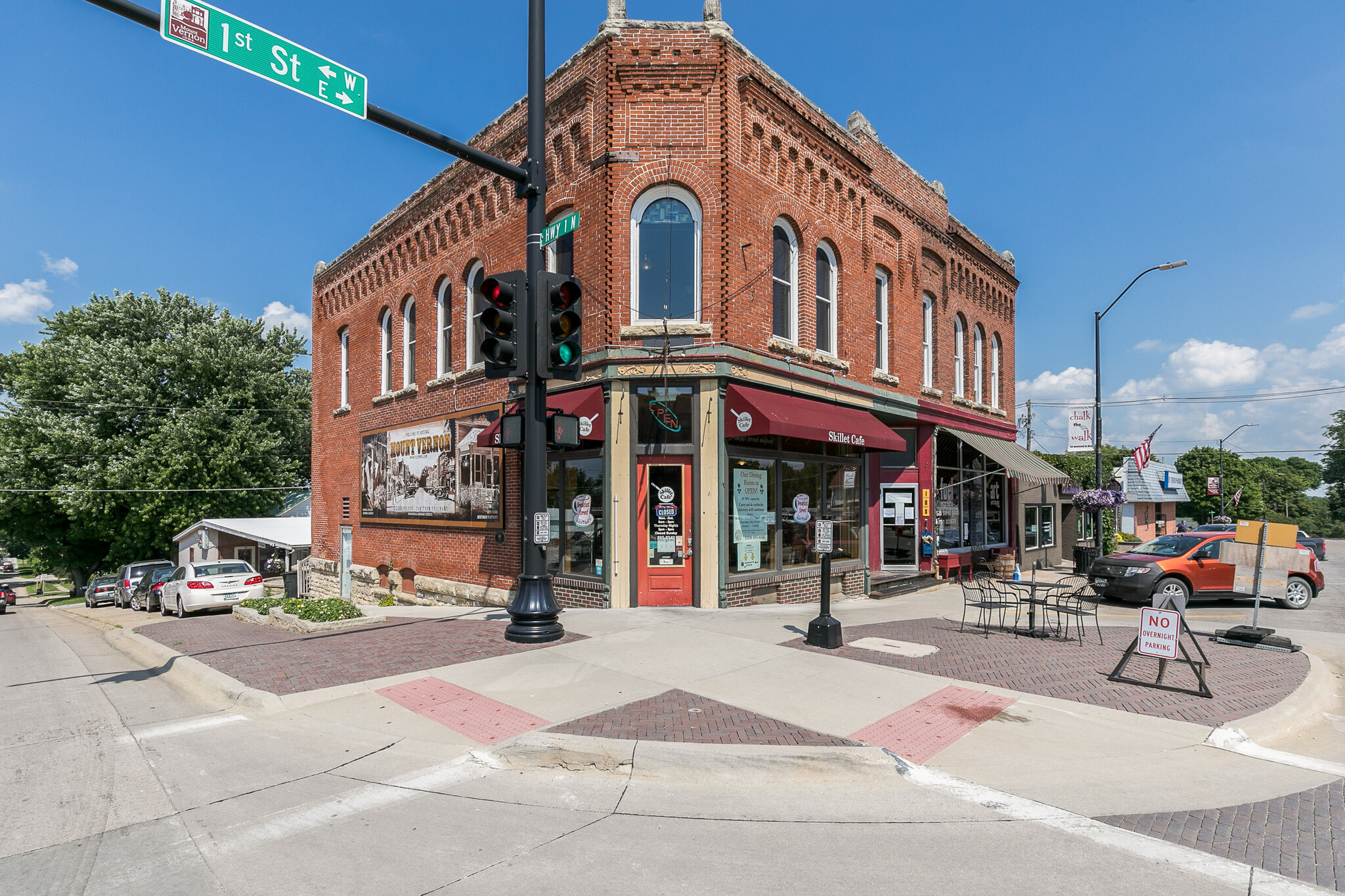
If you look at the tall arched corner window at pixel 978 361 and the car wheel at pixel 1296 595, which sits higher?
the tall arched corner window at pixel 978 361

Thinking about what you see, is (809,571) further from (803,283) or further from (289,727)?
(289,727)

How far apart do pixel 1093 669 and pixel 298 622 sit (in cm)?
1121

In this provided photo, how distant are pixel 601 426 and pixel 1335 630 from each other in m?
13.1

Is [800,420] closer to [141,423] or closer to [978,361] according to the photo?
[978,361]

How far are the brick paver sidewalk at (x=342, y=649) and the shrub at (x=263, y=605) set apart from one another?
1099 mm

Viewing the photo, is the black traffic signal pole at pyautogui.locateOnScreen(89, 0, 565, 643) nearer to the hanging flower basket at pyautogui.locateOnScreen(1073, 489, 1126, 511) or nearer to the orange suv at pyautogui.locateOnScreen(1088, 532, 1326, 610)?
the orange suv at pyautogui.locateOnScreen(1088, 532, 1326, 610)

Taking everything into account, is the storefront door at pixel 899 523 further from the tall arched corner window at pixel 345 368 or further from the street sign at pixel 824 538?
the tall arched corner window at pixel 345 368

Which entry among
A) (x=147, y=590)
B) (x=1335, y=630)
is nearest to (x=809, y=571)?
(x=1335, y=630)

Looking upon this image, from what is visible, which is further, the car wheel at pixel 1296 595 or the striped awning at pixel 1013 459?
the striped awning at pixel 1013 459

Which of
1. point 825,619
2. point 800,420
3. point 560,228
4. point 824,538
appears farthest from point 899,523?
point 560,228

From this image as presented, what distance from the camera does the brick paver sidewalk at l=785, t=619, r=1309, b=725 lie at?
6.95m

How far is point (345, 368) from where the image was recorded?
22781 millimetres

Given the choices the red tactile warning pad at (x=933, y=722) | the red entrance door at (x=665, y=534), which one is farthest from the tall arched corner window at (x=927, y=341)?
the red tactile warning pad at (x=933, y=722)

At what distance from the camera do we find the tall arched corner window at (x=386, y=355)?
20250 millimetres
